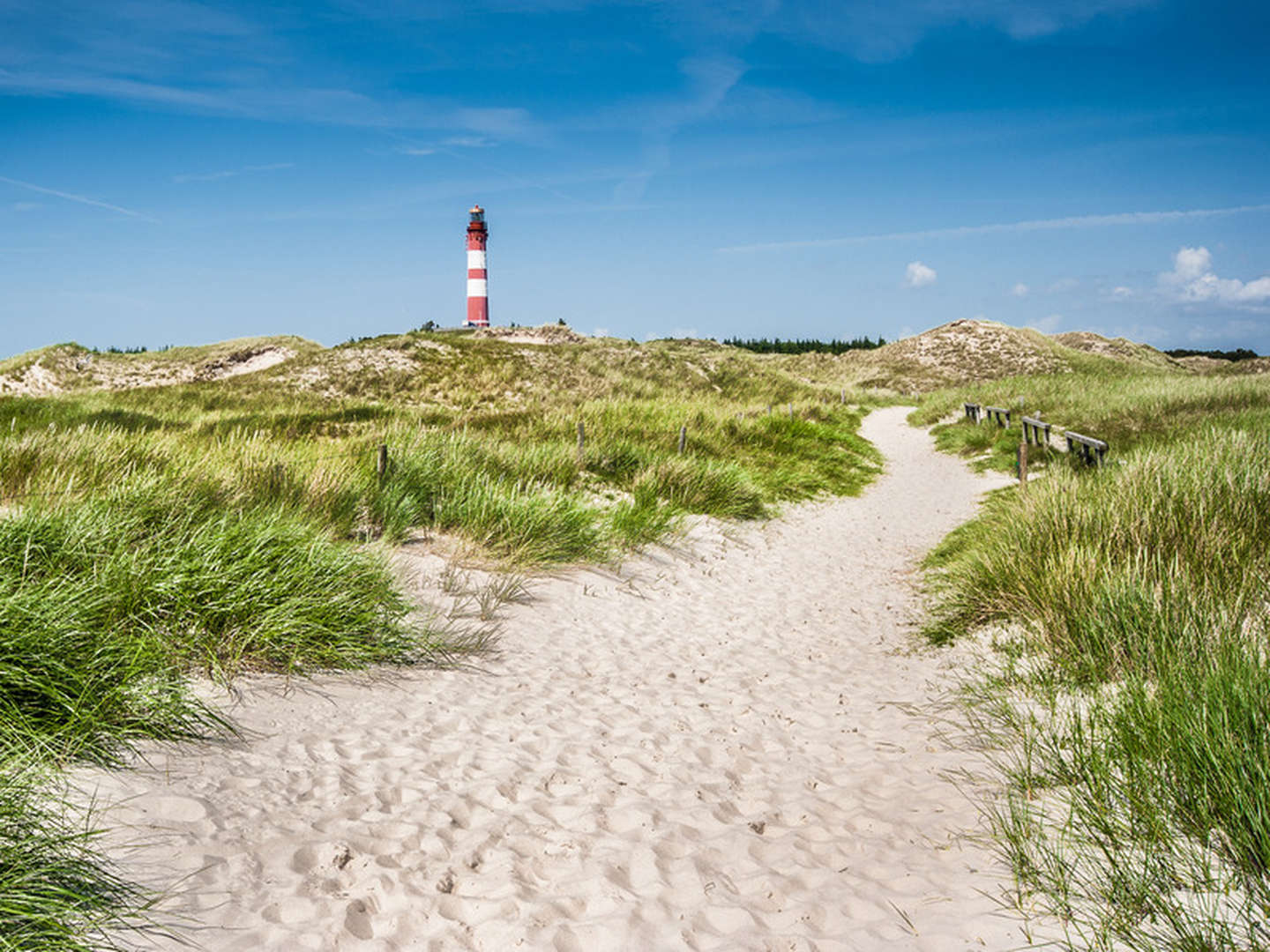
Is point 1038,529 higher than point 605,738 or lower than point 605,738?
Answer: higher

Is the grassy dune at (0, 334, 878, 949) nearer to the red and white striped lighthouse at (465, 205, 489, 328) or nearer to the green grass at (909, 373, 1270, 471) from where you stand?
the green grass at (909, 373, 1270, 471)

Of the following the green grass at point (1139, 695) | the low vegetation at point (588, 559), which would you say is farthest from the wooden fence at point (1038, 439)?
the green grass at point (1139, 695)

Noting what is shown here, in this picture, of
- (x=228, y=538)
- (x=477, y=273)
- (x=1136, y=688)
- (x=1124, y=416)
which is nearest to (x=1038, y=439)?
(x=1124, y=416)

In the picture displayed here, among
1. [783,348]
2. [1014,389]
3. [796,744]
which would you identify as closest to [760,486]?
[796,744]

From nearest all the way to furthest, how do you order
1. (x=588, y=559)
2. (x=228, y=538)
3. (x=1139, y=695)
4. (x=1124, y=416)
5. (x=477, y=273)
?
1. (x=1139, y=695)
2. (x=228, y=538)
3. (x=588, y=559)
4. (x=1124, y=416)
5. (x=477, y=273)

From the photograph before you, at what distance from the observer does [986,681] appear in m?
5.48

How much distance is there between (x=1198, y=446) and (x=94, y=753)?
398 inches

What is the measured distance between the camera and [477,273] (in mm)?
57438

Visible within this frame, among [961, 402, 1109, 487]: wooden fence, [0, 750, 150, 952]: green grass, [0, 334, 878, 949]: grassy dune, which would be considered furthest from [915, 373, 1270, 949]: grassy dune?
[0, 334, 878, 949]: grassy dune

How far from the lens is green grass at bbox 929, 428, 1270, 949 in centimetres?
277

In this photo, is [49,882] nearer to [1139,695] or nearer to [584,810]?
[584,810]

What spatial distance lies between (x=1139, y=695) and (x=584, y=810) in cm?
285

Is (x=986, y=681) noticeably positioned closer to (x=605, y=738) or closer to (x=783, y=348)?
(x=605, y=738)

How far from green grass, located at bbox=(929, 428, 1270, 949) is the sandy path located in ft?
1.25
